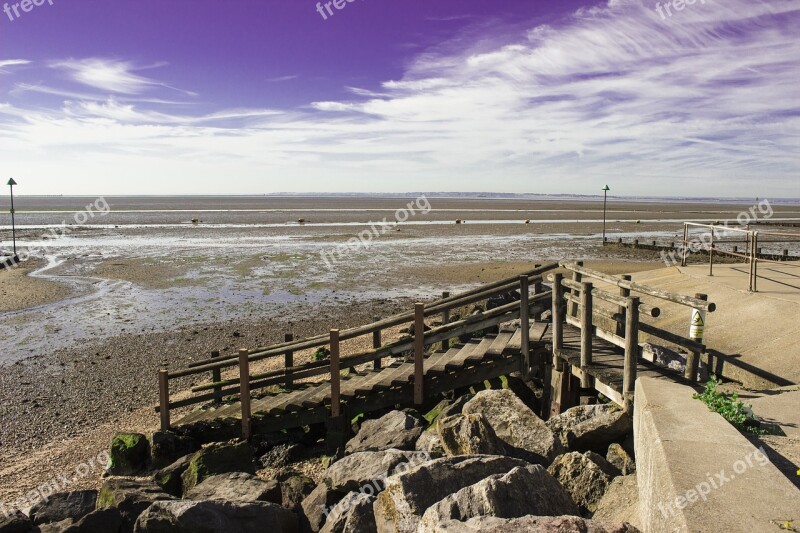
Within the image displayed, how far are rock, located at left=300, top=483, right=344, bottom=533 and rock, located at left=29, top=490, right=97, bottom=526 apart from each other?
2.85 m

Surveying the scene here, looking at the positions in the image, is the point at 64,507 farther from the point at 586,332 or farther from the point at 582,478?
the point at 586,332

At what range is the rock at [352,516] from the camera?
6066 mm

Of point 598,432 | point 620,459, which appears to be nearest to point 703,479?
point 620,459

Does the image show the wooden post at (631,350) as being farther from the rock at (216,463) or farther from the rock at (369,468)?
the rock at (216,463)

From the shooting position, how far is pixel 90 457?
1011 cm

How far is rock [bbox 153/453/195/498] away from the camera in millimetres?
8477

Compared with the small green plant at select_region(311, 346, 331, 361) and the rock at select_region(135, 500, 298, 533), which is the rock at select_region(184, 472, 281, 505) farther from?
the small green plant at select_region(311, 346, 331, 361)

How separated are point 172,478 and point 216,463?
785 millimetres

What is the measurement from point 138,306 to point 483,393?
58.0 ft

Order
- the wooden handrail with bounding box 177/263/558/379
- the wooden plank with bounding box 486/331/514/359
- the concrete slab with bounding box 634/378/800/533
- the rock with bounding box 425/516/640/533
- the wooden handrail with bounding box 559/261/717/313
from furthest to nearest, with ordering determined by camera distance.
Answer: the wooden plank with bounding box 486/331/514/359 < the wooden handrail with bounding box 177/263/558/379 < the wooden handrail with bounding box 559/261/717/313 < the rock with bounding box 425/516/640/533 < the concrete slab with bounding box 634/378/800/533

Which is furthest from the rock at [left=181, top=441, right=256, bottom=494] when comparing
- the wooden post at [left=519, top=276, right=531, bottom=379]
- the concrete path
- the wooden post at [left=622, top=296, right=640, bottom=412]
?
the concrete path

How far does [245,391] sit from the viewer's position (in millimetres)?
9539

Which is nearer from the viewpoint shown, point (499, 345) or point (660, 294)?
point (660, 294)

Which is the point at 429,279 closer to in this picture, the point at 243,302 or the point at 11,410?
the point at 243,302
